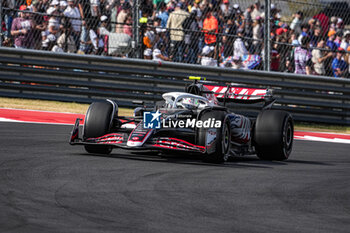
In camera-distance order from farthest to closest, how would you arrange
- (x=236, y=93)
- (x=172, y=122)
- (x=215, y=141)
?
(x=236, y=93), (x=172, y=122), (x=215, y=141)

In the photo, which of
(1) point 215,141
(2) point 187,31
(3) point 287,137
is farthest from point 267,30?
(1) point 215,141

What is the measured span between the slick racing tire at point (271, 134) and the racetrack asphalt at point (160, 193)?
242 millimetres

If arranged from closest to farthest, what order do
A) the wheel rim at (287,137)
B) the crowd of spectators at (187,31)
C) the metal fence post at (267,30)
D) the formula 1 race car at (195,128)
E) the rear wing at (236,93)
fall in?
the formula 1 race car at (195,128) < the wheel rim at (287,137) < the rear wing at (236,93) < the crowd of spectators at (187,31) < the metal fence post at (267,30)

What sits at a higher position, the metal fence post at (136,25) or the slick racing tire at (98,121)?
the metal fence post at (136,25)

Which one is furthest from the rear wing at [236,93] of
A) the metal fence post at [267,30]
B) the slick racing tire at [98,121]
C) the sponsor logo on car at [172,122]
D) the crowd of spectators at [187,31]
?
the metal fence post at [267,30]

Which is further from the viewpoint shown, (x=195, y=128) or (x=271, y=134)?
(x=271, y=134)

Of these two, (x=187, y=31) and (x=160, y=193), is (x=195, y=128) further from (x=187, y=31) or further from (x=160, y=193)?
(x=187, y=31)

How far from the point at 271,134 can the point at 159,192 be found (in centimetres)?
381

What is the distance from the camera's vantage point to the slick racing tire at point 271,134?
9.45 metres

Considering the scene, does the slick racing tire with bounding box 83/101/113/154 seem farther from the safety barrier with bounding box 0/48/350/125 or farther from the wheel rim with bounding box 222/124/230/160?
the safety barrier with bounding box 0/48/350/125

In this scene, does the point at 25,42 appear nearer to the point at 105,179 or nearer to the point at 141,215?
the point at 105,179

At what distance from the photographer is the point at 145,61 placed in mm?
14734

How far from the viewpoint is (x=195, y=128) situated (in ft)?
27.5

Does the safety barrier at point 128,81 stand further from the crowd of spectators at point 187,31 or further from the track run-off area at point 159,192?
the track run-off area at point 159,192
